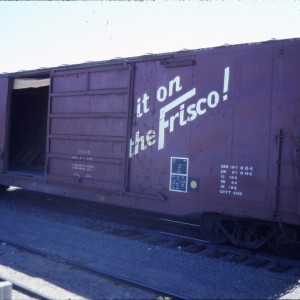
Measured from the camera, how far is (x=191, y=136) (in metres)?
6.46

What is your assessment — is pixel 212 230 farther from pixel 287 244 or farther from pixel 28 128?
pixel 28 128

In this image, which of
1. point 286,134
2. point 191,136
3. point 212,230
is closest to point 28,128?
point 191,136

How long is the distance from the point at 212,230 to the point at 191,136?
1629 mm

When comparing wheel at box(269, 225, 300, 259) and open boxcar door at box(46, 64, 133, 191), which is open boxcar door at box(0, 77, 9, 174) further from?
wheel at box(269, 225, 300, 259)

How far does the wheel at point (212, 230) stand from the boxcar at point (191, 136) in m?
0.02

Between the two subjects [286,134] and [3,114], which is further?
[3,114]

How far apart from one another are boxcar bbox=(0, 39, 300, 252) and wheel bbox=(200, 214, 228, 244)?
0.06 feet

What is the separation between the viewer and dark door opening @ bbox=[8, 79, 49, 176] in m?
11.7

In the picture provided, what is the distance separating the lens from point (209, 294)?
4.53m

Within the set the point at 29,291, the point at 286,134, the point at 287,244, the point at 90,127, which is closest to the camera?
the point at 29,291

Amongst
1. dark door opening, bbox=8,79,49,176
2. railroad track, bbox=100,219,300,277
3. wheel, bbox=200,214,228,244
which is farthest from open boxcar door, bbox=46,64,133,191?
dark door opening, bbox=8,79,49,176

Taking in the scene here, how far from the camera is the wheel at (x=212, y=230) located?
6461mm

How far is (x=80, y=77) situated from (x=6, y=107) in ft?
9.13

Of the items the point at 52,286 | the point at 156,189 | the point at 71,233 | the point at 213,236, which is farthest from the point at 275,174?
the point at 71,233
